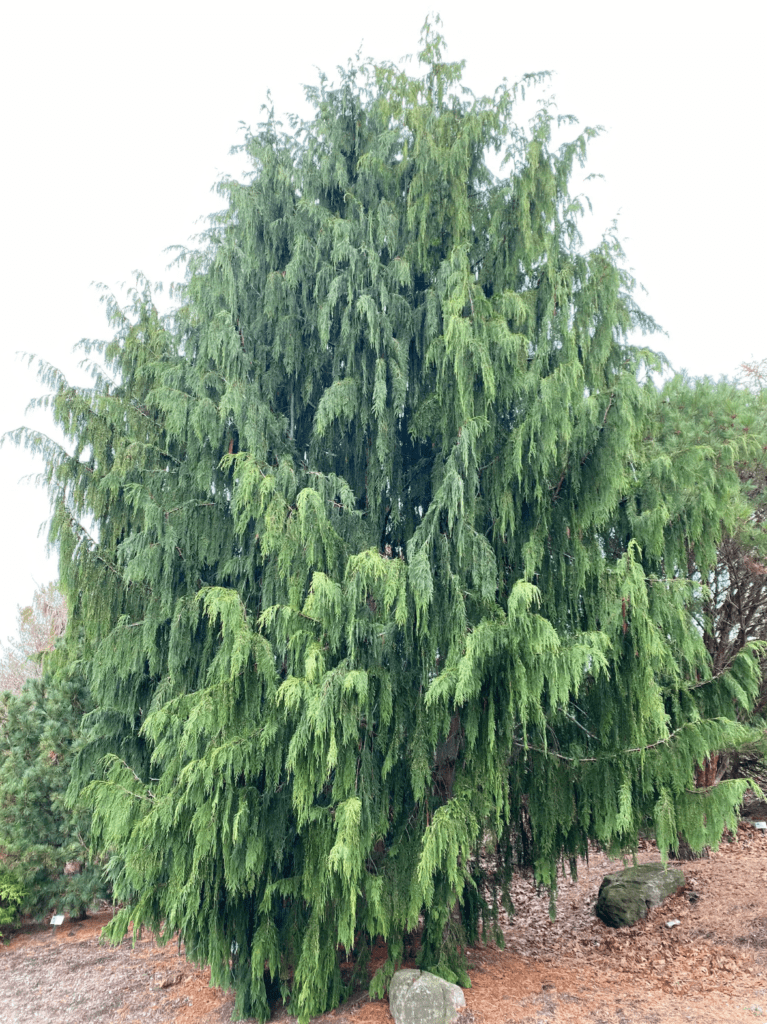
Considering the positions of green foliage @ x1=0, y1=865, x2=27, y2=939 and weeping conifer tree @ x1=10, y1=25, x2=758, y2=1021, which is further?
green foliage @ x1=0, y1=865, x2=27, y2=939

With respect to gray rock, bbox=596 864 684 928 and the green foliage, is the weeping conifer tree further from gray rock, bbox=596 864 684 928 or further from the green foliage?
the green foliage

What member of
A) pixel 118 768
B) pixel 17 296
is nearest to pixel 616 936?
pixel 118 768

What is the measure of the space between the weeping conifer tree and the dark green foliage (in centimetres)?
331

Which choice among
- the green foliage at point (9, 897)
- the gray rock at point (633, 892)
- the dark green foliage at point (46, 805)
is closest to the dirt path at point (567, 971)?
the gray rock at point (633, 892)

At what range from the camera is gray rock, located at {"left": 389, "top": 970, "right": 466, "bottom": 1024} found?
15.1 feet

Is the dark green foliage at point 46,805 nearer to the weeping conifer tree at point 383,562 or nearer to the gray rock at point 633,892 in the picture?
the weeping conifer tree at point 383,562

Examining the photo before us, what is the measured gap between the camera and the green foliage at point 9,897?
8.38 meters

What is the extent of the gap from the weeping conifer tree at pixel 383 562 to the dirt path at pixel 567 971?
26.1 inches

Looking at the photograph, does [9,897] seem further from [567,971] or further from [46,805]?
[567,971]

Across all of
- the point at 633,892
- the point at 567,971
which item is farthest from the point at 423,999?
the point at 633,892

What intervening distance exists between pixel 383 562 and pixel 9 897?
785 centimetres

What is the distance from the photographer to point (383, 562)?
14.5ft

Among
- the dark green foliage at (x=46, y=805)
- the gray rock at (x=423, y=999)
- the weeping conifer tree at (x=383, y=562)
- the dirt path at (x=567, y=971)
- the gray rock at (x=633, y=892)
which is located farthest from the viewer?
the dark green foliage at (x=46, y=805)

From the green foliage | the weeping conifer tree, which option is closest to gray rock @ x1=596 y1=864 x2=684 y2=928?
the weeping conifer tree
